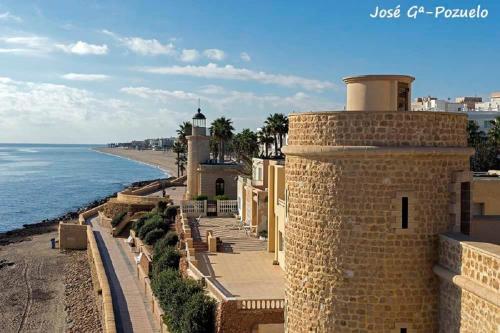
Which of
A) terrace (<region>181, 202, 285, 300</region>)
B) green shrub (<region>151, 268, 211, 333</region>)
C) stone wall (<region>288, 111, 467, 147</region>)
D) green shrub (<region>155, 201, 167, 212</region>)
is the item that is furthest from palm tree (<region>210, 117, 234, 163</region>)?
stone wall (<region>288, 111, 467, 147</region>)

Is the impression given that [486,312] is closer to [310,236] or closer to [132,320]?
[310,236]

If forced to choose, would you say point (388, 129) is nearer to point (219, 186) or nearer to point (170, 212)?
point (170, 212)

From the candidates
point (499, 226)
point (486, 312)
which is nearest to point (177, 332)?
point (499, 226)

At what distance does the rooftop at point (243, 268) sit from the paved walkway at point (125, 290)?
3586mm

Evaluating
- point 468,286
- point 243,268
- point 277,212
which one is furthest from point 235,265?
point 468,286

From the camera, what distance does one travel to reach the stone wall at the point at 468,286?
319 inches

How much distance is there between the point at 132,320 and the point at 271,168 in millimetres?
9617

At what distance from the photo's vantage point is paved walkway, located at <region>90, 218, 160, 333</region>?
902 inches

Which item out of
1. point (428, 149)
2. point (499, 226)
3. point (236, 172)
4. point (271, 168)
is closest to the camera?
point (428, 149)

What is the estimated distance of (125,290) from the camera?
2822 centimetres

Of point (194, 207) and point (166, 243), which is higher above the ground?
point (194, 207)

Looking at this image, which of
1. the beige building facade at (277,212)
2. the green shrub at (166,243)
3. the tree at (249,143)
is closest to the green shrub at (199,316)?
the beige building facade at (277,212)

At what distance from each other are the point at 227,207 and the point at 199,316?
22341 mm

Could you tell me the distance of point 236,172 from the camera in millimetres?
44031
